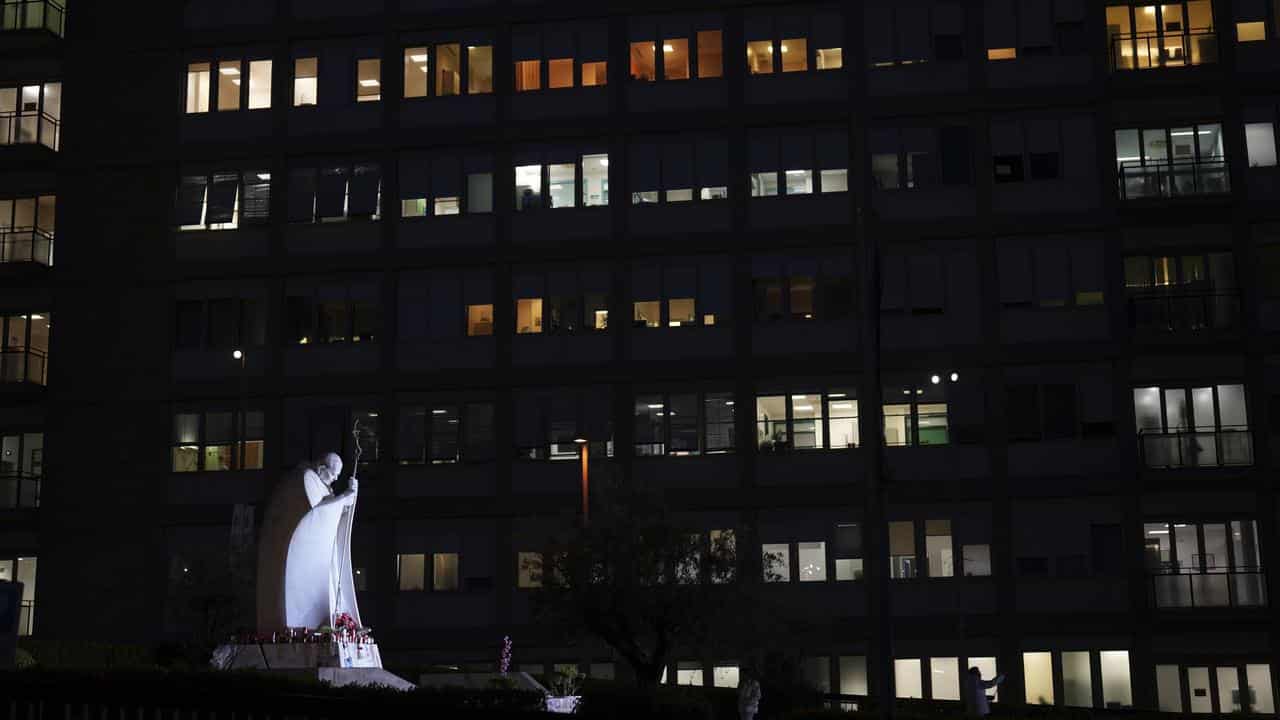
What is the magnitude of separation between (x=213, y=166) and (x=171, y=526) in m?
12.2

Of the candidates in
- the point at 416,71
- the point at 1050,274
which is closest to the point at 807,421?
the point at 1050,274

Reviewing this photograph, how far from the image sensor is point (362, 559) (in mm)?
52062

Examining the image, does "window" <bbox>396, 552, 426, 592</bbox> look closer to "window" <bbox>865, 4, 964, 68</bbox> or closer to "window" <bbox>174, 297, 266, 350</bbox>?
"window" <bbox>174, 297, 266, 350</bbox>

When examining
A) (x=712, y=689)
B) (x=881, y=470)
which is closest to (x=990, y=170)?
(x=712, y=689)

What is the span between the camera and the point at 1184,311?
162 ft

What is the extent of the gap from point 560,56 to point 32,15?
1890cm

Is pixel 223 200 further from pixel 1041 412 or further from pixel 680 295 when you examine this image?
pixel 1041 412

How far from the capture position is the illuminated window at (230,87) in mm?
55688

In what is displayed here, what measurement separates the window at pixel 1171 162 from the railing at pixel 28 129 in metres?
35.7

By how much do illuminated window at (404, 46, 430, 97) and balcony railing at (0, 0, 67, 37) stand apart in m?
12.5

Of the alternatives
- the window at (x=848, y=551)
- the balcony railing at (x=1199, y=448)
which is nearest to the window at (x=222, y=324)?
the window at (x=848, y=551)

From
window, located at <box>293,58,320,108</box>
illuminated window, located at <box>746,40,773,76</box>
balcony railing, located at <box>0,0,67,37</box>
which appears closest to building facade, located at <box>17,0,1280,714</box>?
window, located at <box>293,58,320,108</box>

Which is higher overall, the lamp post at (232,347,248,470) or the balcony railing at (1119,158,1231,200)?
the balcony railing at (1119,158,1231,200)

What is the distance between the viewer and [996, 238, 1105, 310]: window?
49.9 meters
